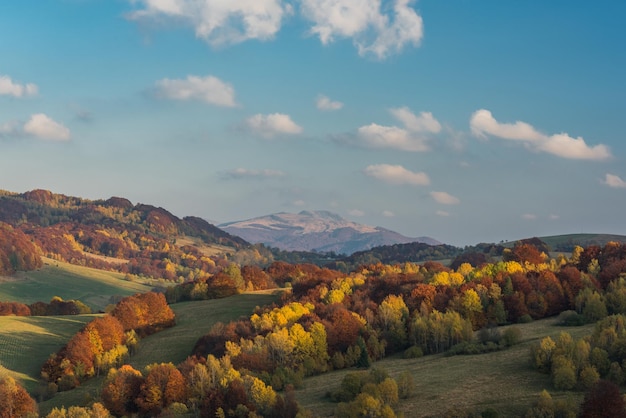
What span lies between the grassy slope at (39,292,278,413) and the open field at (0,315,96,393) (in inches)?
377

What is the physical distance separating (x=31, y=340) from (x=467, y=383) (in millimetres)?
88803

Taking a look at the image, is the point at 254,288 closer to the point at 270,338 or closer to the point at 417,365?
the point at 270,338

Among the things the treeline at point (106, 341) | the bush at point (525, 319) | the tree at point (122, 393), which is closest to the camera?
the tree at point (122, 393)

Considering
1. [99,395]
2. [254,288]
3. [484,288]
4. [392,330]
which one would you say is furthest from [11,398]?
[254,288]

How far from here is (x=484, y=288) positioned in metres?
112

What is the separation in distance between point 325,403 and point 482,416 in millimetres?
21871

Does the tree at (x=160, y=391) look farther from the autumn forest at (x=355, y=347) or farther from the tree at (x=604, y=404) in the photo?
the tree at (x=604, y=404)

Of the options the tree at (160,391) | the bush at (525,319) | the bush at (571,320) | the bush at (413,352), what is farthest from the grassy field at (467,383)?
the tree at (160,391)

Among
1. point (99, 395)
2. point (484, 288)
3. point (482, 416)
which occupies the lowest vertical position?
point (99, 395)

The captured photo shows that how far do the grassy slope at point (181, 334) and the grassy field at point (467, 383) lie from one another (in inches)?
1338

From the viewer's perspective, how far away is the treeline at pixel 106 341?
330ft

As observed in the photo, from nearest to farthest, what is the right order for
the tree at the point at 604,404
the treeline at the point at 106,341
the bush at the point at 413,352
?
the tree at the point at 604,404 → the bush at the point at 413,352 → the treeline at the point at 106,341

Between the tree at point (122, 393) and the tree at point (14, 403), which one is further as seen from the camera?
the tree at point (122, 393)

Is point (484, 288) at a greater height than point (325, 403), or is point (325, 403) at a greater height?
point (484, 288)
